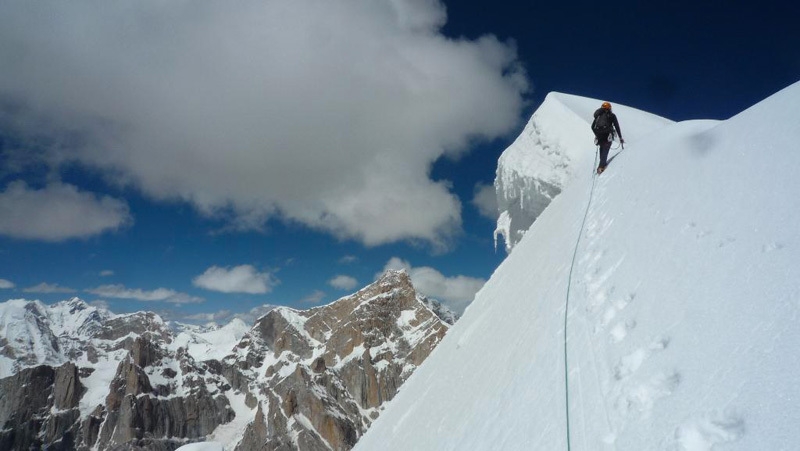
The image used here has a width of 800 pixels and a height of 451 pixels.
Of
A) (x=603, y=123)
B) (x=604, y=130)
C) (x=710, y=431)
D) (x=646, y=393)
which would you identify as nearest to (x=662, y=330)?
(x=646, y=393)

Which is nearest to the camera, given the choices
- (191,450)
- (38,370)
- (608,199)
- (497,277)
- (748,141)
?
(748,141)

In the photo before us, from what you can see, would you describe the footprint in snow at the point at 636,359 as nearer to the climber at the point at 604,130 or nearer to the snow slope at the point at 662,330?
the snow slope at the point at 662,330

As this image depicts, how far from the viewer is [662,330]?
3.40 metres

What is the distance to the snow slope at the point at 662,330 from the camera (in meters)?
2.50

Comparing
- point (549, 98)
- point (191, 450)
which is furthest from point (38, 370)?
point (549, 98)

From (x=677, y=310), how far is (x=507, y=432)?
1.66 m

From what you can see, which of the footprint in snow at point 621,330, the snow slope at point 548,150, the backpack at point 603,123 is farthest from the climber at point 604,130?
the footprint in snow at point 621,330

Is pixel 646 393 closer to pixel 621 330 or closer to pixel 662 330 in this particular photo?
pixel 662 330

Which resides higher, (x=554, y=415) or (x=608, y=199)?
(x=608, y=199)

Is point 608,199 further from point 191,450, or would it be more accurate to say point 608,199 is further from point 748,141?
point 191,450

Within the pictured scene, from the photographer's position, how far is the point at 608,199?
29.6 ft

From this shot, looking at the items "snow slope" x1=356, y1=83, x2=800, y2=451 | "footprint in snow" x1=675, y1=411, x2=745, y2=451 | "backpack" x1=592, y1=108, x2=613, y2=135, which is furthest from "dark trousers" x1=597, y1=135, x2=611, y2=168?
"footprint in snow" x1=675, y1=411, x2=745, y2=451

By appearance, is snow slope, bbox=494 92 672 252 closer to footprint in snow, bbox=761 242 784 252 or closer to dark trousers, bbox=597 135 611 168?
dark trousers, bbox=597 135 611 168

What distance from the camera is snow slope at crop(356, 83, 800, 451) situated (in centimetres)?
250
